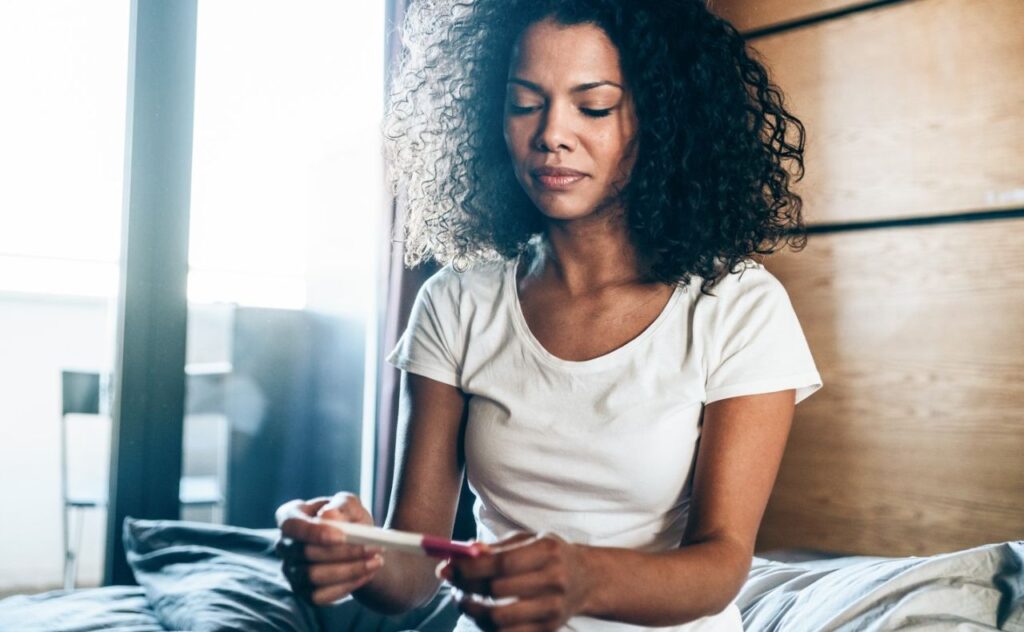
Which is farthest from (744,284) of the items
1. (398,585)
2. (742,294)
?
(398,585)

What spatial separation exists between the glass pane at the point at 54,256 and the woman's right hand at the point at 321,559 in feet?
6.87

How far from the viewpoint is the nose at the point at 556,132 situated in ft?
3.66

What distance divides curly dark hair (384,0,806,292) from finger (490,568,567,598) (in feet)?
1.79

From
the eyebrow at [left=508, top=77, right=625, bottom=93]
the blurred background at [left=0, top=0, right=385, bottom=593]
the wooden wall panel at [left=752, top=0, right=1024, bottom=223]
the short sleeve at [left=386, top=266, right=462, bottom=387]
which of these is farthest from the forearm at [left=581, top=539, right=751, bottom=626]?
the blurred background at [left=0, top=0, right=385, bottom=593]

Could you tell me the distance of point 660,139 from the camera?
120 cm

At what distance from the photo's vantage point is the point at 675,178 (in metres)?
1.24

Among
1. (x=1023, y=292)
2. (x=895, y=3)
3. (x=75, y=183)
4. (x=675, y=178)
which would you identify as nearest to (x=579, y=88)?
(x=675, y=178)

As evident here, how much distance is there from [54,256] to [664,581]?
266 cm

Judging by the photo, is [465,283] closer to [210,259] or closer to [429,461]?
[429,461]

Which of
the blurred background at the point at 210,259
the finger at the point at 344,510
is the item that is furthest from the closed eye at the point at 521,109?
the blurred background at the point at 210,259

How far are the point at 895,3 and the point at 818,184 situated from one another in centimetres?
47

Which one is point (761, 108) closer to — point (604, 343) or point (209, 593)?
point (604, 343)

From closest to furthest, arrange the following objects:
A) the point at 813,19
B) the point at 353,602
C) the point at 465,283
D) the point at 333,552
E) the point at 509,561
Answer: the point at 509,561 → the point at 333,552 → the point at 465,283 → the point at 353,602 → the point at 813,19

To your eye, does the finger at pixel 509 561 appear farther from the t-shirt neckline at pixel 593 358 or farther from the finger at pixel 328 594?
the t-shirt neckline at pixel 593 358
